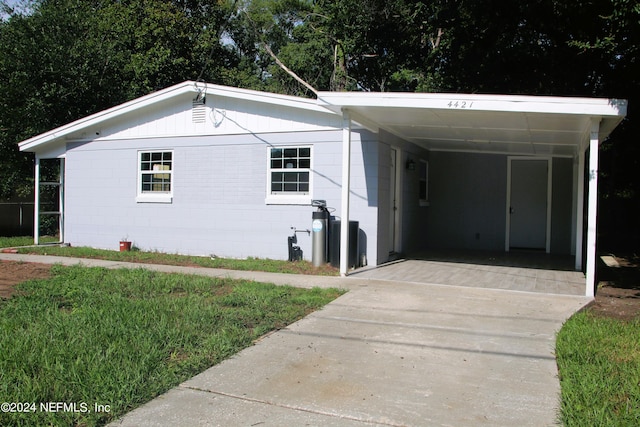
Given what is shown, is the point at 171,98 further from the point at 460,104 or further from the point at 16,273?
the point at 460,104

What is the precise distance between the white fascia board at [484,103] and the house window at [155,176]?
5.74 metres

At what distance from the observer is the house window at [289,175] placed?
1164 centimetres

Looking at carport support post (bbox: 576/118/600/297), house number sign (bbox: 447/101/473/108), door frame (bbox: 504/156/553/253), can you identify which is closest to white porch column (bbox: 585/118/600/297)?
carport support post (bbox: 576/118/600/297)

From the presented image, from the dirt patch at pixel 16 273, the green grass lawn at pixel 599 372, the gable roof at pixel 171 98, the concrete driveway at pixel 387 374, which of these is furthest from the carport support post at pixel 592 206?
the dirt patch at pixel 16 273

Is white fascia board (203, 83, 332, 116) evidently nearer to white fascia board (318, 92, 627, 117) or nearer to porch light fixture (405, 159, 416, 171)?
white fascia board (318, 92, 627, 117)

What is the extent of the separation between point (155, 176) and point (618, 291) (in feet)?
35.5

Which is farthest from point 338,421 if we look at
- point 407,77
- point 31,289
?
point 407,77

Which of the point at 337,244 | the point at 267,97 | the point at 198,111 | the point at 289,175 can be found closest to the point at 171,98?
the point at 198,111

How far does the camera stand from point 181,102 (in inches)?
510

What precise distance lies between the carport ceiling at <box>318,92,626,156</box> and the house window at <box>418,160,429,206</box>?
2.01 meters

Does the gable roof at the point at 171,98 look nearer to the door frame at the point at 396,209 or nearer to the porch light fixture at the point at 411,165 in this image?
the door frame at the point at 396,209

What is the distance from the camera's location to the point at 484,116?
8914 mm

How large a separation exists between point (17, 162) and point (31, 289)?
488 inches

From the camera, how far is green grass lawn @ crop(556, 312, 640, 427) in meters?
3.85
